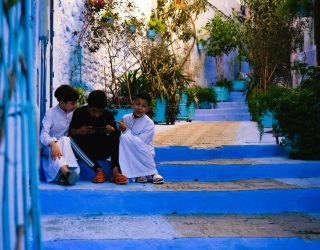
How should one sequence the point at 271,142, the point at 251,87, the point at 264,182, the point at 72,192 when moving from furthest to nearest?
the point at 251,87 < the point at 271,142 < the point at 264,182 < the point at 72,192

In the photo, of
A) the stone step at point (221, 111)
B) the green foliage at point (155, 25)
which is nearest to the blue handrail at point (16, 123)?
the green foliage at point (155, 25)

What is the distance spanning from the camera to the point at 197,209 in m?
3.87

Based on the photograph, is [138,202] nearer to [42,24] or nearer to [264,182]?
[264,182]

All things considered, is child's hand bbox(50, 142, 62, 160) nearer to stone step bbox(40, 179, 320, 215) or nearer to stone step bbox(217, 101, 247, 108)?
stone step bbox(40, 179, 320, 215)

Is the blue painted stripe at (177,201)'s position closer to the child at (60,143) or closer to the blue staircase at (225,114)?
the child at (60,143)

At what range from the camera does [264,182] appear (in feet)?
14.4

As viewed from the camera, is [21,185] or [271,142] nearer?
[21,185]

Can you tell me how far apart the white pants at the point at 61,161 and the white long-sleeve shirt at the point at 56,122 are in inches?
Result: 6.8

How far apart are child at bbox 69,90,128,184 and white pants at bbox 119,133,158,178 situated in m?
0.07

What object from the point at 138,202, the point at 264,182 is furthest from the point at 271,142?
the point at 138,202

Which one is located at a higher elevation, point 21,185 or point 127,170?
point 21,185

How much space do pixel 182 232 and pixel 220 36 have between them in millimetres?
12699

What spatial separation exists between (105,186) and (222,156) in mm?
1697

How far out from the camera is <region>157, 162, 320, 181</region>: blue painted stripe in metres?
4.64
